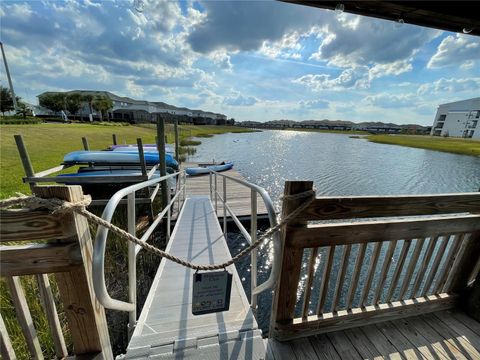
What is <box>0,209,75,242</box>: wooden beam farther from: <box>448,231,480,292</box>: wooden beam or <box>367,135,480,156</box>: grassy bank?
<box>367,135,480,156</box>: grassy bank

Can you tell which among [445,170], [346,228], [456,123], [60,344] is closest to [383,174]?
[445,170]

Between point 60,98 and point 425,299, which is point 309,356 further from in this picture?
point 60,98

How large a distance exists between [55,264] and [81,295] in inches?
9.3

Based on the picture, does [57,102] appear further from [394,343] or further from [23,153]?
[394,343]

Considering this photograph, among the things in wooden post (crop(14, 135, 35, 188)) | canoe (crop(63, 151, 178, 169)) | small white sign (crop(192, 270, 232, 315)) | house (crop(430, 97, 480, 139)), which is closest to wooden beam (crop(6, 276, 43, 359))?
small white sign (crop(192, 270, 232, 315))

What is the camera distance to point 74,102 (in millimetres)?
45438

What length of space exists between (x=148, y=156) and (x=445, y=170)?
69.6ft

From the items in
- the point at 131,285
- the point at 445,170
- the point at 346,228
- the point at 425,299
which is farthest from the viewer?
the point at 445,170

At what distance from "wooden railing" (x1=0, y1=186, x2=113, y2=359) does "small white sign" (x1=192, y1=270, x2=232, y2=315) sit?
59 cm

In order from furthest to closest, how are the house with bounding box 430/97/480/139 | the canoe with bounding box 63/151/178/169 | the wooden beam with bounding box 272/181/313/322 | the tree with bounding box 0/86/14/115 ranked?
the house with bounding box 430/97/480/139, the tree with bounding box 0/86/14/115, the canoe with bounding box 63/151/178/169, the wooden beam with bounding box 272/181/313/322

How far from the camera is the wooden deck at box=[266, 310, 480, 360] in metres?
1.73

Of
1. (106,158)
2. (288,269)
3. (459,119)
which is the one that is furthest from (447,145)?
(459,119)

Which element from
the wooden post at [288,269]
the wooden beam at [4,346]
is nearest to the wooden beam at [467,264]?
the wooden post at [288,269]

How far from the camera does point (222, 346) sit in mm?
1655
